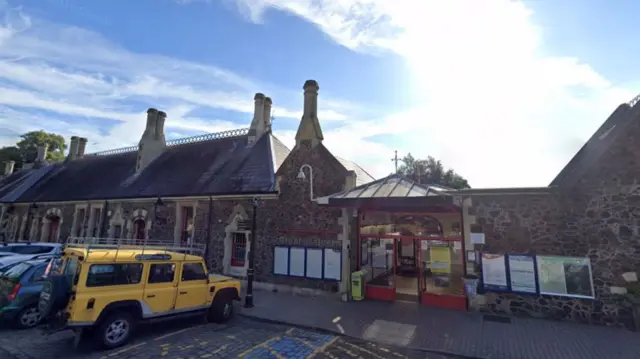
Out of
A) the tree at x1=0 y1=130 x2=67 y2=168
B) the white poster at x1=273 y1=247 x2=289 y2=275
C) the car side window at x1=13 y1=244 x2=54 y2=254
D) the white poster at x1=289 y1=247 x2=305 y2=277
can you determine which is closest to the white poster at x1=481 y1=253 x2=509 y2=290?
the white poster at x1=289 y1=247 x2=305 y2=277

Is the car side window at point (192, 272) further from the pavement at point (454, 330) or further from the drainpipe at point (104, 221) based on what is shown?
the drainpipe at point (104, 221)

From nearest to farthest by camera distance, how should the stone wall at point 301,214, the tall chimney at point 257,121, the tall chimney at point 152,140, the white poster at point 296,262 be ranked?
the stone wall at point 301,214
the white poster at point 296,262
the tall chimney at point 257,121
the tall chimney at point 152,140

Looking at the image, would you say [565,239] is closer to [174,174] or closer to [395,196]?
[395,196]

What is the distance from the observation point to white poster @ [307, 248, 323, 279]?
39.9 feet

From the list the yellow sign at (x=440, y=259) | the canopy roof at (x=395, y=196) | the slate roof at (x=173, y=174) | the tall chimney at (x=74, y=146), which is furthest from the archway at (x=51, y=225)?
the yellow sign at (x=440, y=259)

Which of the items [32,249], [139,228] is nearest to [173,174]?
[139,228]

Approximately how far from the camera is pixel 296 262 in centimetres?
1266

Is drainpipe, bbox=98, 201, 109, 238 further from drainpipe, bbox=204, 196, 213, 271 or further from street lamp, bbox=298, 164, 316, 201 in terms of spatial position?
street lamp, bbox=298, 164, 316, 201

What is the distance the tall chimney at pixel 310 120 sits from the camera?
13.4m

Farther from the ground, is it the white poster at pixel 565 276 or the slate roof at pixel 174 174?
the slate roof at pixel 174 174

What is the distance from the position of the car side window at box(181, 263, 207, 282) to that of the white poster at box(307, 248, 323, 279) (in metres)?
4.76

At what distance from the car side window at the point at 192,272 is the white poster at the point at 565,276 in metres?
10.2

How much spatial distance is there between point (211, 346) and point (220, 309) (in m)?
1.71

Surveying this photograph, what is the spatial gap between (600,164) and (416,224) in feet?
20.9
